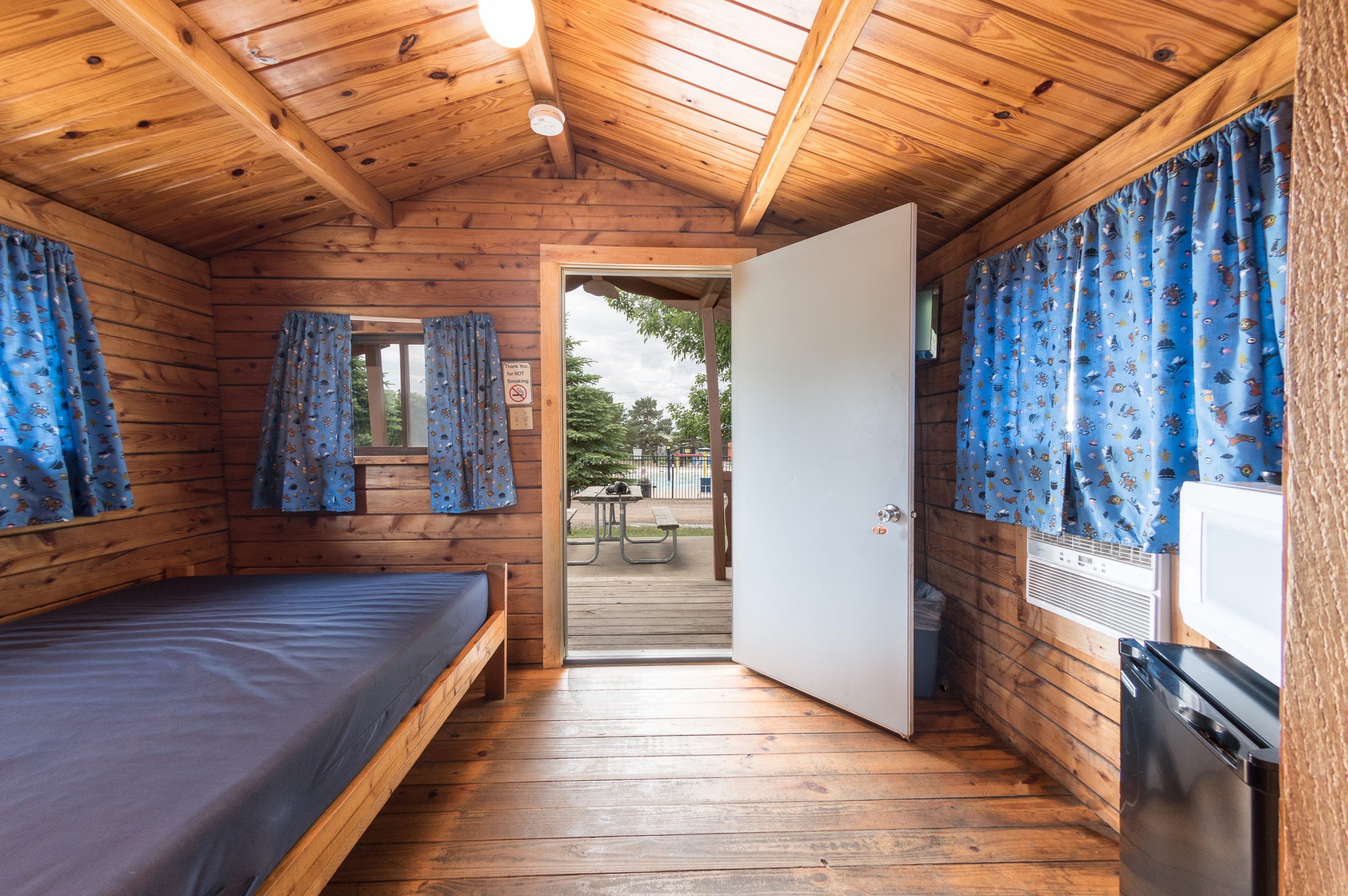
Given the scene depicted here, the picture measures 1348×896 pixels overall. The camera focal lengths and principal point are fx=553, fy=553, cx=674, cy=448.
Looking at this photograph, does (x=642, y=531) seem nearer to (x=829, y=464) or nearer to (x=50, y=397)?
(x=829, y=464)

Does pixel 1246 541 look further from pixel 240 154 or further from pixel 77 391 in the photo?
pixel 77 391

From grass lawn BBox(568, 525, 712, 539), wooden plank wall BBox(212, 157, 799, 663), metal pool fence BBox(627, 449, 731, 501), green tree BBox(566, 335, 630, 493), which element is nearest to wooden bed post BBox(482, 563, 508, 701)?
wooden plank wall BBox(212, 157, 799, 663)

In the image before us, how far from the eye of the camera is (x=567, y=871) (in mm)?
1583

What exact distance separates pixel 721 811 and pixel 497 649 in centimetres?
126

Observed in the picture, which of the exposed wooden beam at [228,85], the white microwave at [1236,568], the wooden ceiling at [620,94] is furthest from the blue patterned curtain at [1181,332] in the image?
the exposed wooden beam at [228,85]

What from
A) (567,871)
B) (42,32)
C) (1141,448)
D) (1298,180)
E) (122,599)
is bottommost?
(567,871)

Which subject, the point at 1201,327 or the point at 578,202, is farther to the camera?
the point at 578,202

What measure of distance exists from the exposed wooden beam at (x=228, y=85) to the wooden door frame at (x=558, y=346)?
0.94 meters

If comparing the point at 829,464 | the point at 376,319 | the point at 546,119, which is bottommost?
the point at 829,464

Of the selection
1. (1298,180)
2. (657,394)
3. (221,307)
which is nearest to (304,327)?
(221,307)

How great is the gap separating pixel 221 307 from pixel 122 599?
1.49 meters

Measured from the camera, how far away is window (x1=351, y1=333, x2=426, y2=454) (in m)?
2.92

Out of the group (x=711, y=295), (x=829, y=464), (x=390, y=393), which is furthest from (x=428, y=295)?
(x=711, y=295)

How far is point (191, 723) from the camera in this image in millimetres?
1222
